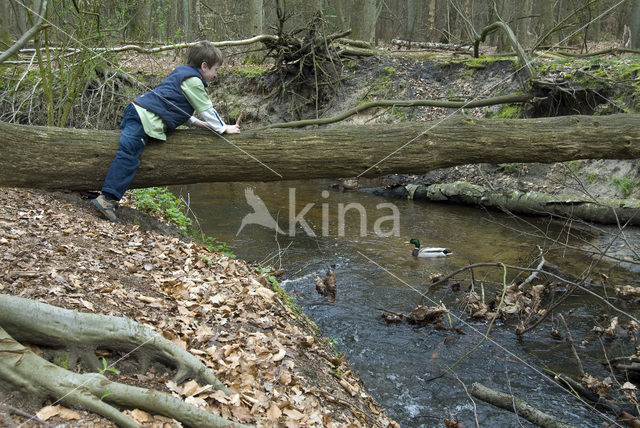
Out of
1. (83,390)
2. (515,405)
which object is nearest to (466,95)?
(515,405)

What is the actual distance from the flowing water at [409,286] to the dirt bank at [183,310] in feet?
2.13

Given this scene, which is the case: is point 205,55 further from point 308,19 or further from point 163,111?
point 308,19

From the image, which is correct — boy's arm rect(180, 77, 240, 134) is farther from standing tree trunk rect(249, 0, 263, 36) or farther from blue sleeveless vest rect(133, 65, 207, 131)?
standing tree trunk rect(249, 0, 263, 36)

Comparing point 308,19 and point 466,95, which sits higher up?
point 308,19

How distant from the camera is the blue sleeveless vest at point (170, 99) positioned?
5.75 m

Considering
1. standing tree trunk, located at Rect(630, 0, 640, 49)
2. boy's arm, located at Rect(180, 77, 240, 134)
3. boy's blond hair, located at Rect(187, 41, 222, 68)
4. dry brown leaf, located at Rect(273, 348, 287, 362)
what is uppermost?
standing tree trunk, located at Rect(630, 0, 640, 49)

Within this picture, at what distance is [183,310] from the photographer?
403 centimetres

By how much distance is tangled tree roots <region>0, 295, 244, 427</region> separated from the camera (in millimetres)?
2512

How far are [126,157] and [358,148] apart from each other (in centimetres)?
272

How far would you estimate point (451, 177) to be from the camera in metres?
12.9

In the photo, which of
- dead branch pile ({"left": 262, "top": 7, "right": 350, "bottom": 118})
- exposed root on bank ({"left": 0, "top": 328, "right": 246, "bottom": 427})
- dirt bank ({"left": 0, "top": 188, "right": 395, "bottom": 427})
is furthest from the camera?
dead branch pile ({"left": 262, "top": 7, "right": 350, "bottom": 118})

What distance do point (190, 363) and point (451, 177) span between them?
10.8 meters

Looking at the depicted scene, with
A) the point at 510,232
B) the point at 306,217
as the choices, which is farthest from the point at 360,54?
the point at 510,232

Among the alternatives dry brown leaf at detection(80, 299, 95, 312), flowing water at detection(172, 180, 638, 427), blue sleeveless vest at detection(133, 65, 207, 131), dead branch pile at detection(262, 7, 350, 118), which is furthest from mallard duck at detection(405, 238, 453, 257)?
dead branch pile at detection(262, 7, 350, 118)
